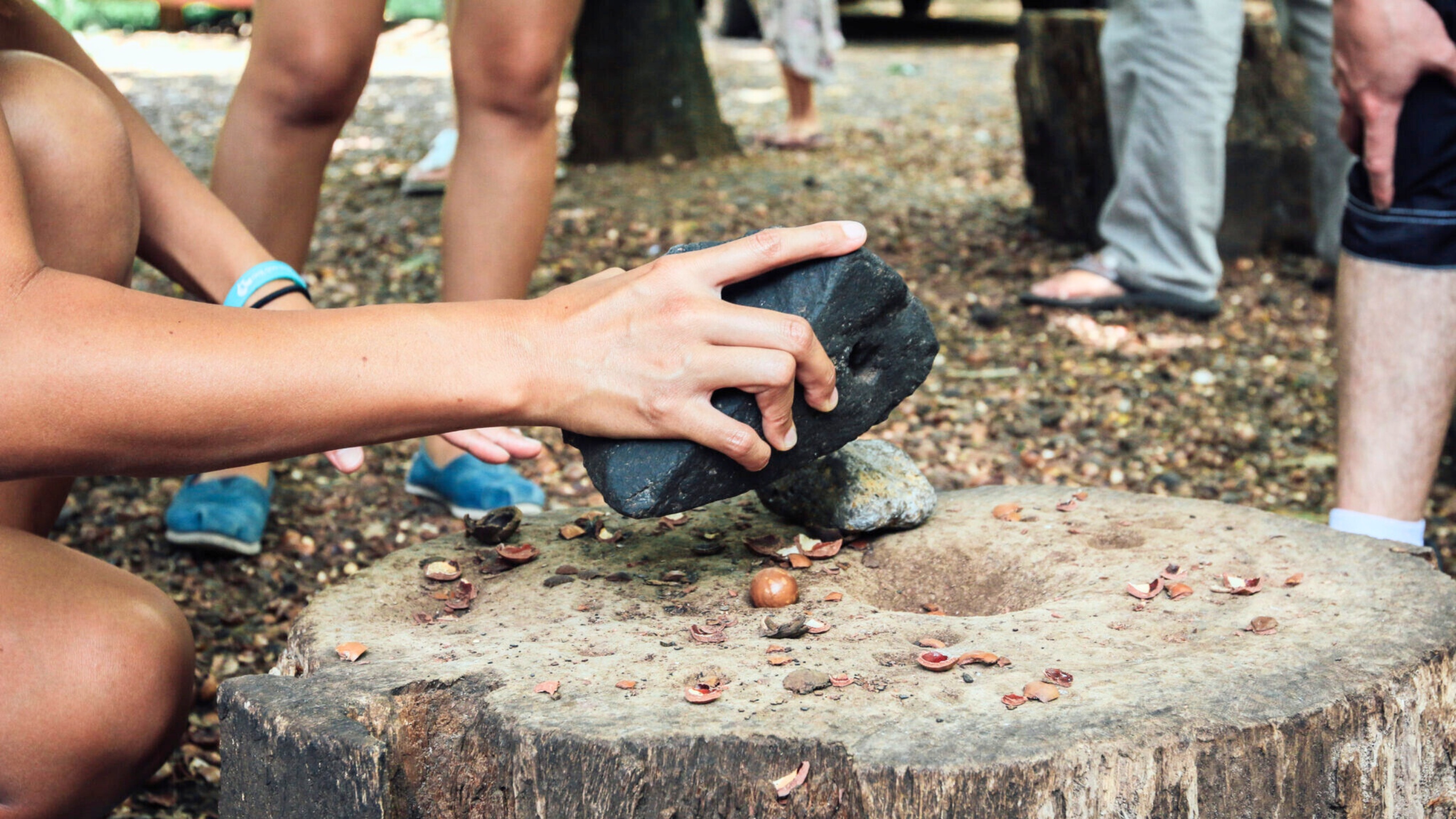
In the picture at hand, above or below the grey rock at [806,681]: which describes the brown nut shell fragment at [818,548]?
below

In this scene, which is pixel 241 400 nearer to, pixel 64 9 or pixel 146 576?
pixel 146 576

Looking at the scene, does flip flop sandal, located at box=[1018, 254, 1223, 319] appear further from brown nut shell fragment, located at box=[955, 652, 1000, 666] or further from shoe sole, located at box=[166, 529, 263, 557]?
brown nut shell fragment, located at box=[955, 652, 1000, 666]

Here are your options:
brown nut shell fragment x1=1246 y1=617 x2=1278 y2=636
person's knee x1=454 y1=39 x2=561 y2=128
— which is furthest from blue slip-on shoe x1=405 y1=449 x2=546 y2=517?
brown nut shell fragment x1=1246 y1=617 x2=1278 y2=636

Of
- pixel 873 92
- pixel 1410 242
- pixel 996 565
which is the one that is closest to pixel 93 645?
pixel 996 565

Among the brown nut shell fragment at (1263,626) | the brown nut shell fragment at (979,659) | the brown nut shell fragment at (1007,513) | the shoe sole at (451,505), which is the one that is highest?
the brown nut shell fragment at (979,659)

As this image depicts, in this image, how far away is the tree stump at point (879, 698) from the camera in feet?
4.16

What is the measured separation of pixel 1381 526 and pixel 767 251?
1.51m

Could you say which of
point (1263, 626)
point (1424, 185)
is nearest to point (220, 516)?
point (1263, 626)

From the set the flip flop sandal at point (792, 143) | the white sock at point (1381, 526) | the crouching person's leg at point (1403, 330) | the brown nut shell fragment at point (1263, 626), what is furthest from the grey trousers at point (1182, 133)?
the brown nut shell fragment at point (1263, 626)

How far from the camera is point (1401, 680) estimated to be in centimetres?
139

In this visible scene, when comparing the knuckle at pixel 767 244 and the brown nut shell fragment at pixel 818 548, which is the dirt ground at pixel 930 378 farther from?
the knuckle at pixel 767 244

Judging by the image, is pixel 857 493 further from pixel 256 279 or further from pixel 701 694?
pixel 256 279

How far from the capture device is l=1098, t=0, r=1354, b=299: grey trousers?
4145mm

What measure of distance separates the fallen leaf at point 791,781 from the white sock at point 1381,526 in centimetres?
153
